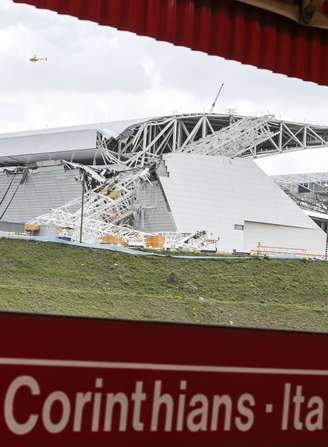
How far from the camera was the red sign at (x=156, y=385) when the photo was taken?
2750 millimetres

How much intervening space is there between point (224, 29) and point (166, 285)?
31877mm

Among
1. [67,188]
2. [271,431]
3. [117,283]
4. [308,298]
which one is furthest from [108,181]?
[271,431]

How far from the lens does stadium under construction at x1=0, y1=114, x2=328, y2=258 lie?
1813 inches

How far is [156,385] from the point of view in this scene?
298 cm

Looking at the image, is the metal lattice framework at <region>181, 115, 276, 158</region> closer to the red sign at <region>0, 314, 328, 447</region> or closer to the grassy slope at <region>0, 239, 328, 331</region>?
the grassy slope at <region>0, 239, 328, 331</region>

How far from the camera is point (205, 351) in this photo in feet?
10.2

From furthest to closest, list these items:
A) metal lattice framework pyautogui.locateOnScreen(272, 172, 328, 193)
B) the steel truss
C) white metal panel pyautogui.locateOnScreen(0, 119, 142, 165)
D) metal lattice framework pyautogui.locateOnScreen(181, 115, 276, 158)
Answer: metal lattice framework pyautogui.locateOnScreen(272, 172, 328, 193) → white metal panel pyautogui.locateOnScreen(0, 119, 142, 165) → the steel truss → metal lattice framework pyautogui.locateOnScreen(181, 115, 276, 158)

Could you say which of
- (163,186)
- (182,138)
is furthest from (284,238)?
(182,138)

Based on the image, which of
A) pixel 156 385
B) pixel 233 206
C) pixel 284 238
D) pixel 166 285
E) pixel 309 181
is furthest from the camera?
pixel 309 181

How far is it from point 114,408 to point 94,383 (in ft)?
0.36

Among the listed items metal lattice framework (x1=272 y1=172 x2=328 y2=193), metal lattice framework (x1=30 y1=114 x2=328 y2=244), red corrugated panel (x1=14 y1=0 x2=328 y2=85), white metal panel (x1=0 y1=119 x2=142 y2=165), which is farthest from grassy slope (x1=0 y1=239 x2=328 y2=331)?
metal lattice framework (x1=272 y1=172 x2=328 y2=193)

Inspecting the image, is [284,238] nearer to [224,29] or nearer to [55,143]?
[55,143]

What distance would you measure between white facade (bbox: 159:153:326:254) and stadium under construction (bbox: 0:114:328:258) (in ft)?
0.18

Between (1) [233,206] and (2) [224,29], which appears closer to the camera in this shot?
(2) [224,29]
